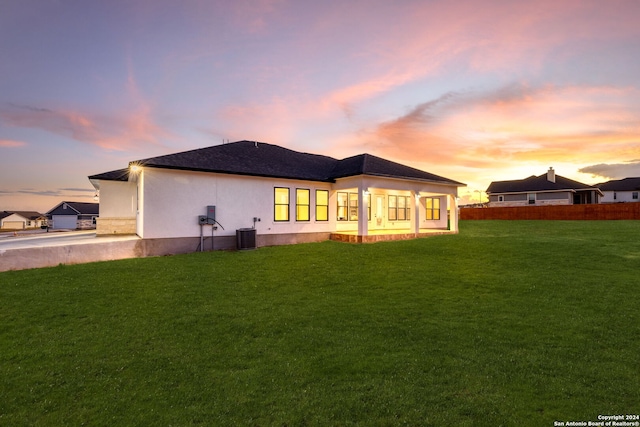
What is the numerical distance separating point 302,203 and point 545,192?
150 feet

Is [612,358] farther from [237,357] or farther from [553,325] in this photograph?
[237,357]

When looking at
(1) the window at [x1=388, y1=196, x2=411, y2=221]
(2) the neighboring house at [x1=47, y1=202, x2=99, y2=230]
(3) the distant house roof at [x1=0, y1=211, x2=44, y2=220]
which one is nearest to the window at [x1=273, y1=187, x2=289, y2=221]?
(1) the window at [x1=388, y1=196, x2=411, y2=221]

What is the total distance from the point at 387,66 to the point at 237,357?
15506mm

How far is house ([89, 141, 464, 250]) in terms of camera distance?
13.7 meters

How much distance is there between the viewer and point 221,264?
11.4 meters

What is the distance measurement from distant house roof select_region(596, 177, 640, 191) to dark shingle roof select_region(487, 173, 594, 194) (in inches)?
727

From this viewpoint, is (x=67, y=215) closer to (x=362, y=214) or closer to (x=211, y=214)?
(x=211, y=214)

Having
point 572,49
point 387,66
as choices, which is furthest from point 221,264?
point 572,49

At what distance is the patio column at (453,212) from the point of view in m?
21.8

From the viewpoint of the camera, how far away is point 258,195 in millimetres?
16047

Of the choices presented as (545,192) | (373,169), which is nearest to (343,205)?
(373,169)

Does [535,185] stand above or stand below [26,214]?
above

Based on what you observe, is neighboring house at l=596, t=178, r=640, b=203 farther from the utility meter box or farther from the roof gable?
the utility meter box

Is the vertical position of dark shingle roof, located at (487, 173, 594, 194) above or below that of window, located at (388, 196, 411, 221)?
above
